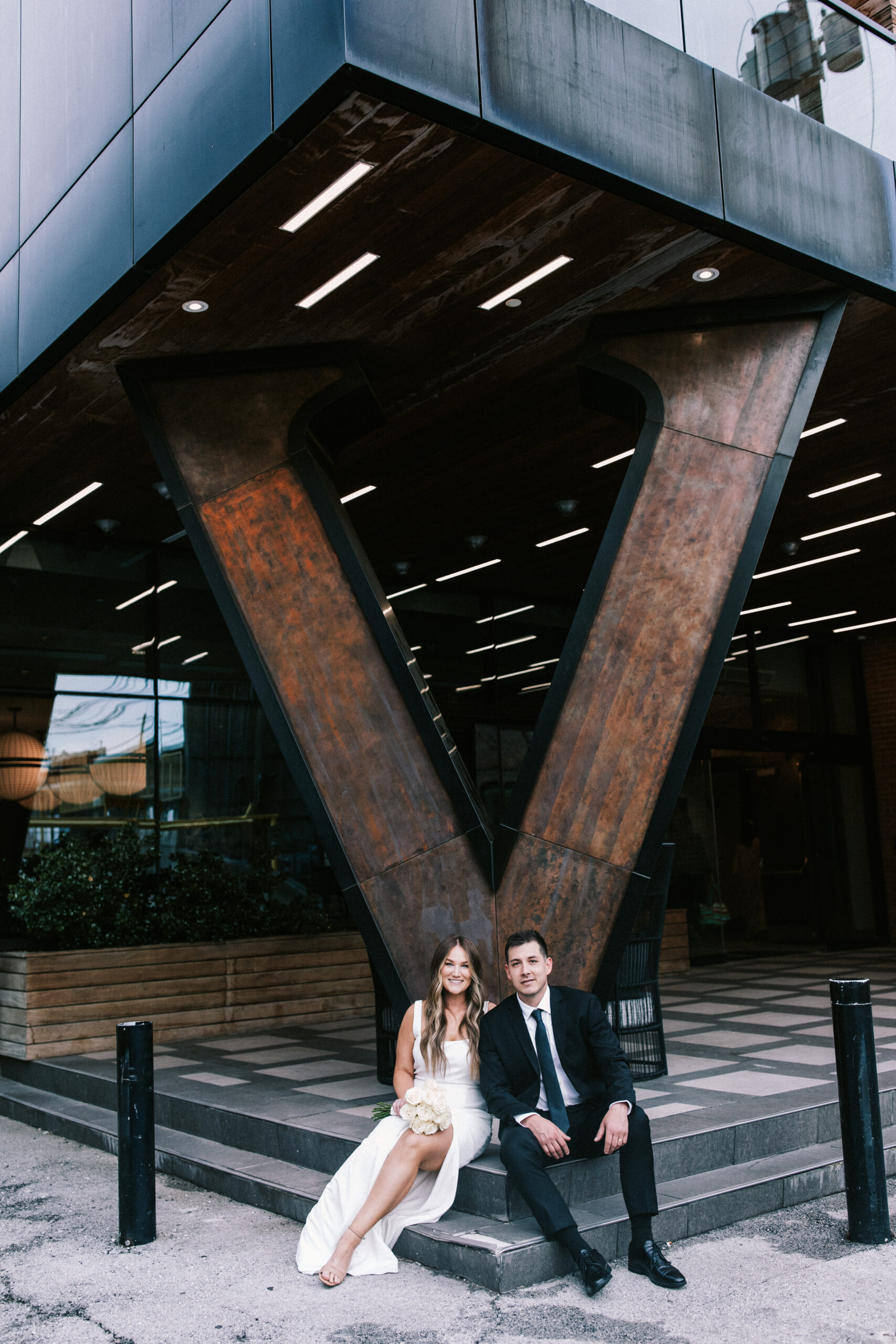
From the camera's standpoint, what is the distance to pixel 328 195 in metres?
5.79

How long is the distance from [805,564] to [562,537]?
333 cm

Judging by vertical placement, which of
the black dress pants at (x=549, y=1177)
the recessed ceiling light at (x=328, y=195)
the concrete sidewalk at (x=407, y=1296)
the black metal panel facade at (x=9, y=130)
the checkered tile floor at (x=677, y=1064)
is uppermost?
the black metal panel facade at (x=9, y=130)

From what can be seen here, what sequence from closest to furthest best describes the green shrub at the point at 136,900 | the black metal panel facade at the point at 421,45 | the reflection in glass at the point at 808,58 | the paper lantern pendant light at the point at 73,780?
the black metal panel facade at the point at 421,45, the reflection in glass at the point at 808,58, the green shrub at the point at 136,900, the paper lantern pendant light at the point at 73,780

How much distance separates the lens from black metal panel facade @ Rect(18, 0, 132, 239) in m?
7.20

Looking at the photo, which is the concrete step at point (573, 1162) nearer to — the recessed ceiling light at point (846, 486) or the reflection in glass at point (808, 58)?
the reflection in glass at point (808, 58)

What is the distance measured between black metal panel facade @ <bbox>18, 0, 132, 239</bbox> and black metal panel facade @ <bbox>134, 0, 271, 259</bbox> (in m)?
0.62

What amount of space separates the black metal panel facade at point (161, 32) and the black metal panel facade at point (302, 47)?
2.63ft

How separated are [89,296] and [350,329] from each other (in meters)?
1.67

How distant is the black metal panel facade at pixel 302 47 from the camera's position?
507 cm

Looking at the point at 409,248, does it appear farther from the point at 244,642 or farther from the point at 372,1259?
the point at 372,1259

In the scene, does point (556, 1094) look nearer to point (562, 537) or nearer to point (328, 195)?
point (328, 195)

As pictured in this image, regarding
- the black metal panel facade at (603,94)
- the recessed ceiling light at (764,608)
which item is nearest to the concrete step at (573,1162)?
the black metal panel facade at (603,94)

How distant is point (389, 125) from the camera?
17.5 feet

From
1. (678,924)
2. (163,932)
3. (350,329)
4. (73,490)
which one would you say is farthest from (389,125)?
(678,924)
